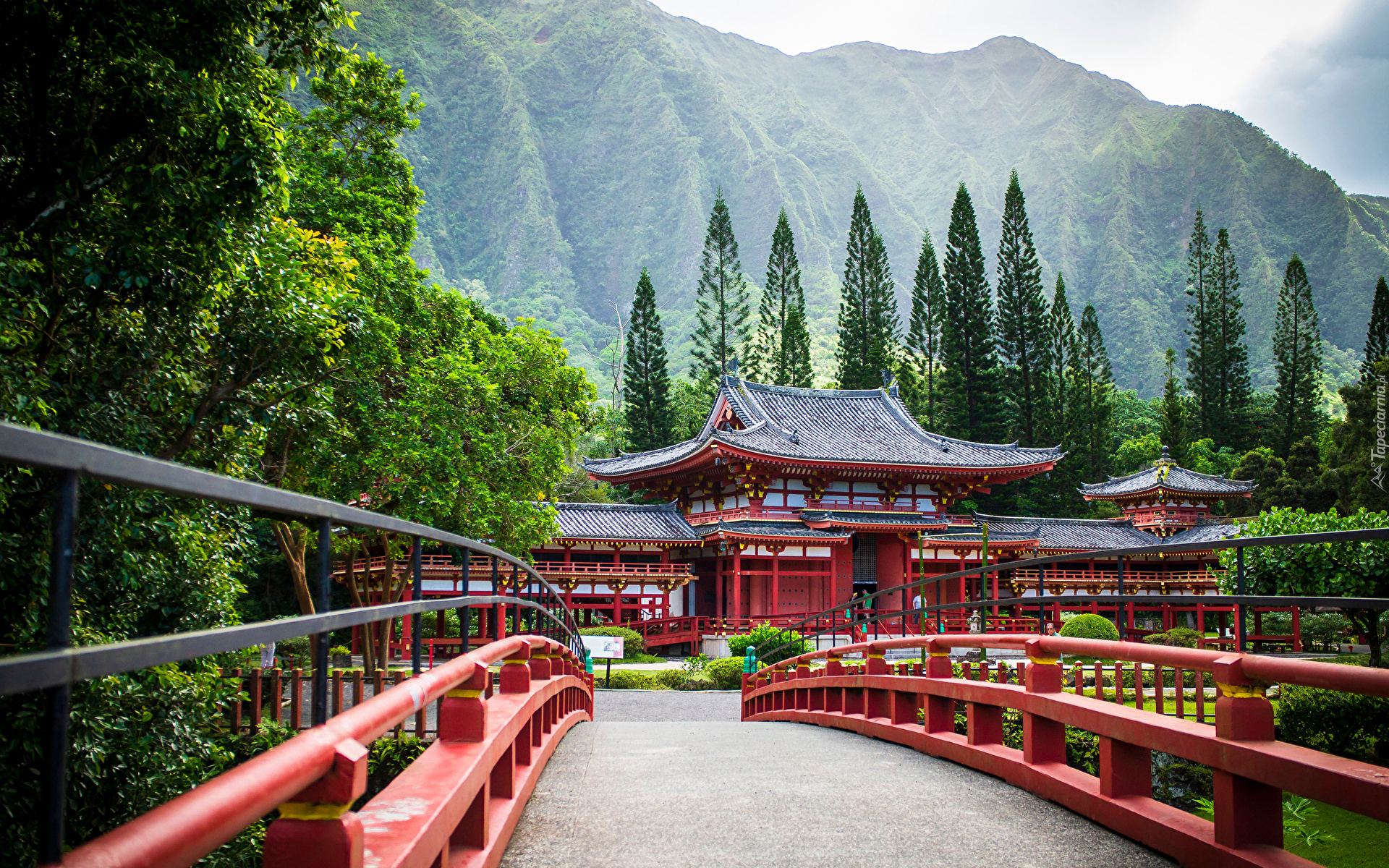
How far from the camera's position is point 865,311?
49.9 metres

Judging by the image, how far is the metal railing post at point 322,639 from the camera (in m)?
1.93

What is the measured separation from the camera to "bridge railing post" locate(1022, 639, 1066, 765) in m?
5.01

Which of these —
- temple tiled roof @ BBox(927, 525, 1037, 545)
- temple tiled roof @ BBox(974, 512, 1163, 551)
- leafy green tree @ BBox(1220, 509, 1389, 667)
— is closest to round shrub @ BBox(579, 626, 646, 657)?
temple tiled roof @ BBox(927, 525, 1037, 545)

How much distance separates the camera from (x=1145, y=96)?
544ft

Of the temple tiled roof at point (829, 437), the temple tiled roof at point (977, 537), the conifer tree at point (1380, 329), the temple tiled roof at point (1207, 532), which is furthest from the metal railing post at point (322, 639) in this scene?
the conifer tree at point (1380, 329)

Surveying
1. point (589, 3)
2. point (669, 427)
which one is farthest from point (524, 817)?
point (589, 3)

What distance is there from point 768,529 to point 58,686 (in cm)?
2672

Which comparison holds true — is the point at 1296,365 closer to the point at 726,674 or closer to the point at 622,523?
the point at 622,523

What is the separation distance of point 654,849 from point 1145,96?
191857mm

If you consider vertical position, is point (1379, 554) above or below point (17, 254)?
below

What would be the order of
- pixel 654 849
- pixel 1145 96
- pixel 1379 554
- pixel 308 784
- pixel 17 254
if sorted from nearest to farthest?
1. pixel 308 784
2. pixel 654 849
3. pixel 17 254
4. pixel 1379 554
5. pixel 1145 96

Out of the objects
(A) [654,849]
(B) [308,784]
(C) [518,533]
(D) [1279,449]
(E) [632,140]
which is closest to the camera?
(B) [308,784]

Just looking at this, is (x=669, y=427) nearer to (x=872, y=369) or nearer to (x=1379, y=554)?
(x=872, y=369)

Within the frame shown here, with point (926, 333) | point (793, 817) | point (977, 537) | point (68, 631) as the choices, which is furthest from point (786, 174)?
point (68, 631)
